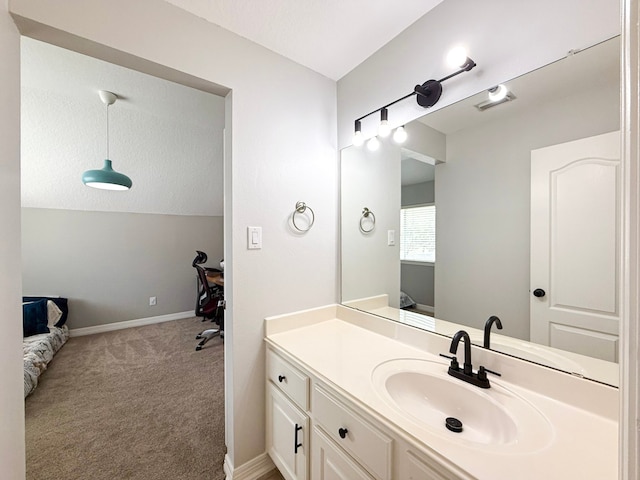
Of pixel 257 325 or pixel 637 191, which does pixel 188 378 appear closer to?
pixel 257 325

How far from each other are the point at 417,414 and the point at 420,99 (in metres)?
1.43

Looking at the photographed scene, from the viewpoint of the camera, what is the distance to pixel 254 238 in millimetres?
1484

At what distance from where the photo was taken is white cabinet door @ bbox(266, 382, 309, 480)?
1205mm

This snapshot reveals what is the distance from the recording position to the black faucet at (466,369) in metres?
1.01

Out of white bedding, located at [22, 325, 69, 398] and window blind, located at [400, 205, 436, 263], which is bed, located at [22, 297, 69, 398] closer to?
white bedding, located at [22, 325, 69, 398]

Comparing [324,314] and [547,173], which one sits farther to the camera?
[324,314]

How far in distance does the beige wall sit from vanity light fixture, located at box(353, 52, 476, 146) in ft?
12.7

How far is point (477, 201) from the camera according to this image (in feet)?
4.10

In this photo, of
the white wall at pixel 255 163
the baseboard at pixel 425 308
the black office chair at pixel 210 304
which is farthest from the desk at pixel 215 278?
the baseboard at pixel 425 308

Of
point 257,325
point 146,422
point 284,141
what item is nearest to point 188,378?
point 146,422

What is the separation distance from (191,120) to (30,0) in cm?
168

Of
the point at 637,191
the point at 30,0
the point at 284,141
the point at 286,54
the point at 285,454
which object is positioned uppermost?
the point at 286,54

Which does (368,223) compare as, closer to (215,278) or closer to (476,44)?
(476,44)

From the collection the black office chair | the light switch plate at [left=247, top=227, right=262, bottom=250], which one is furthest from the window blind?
the black office chair
